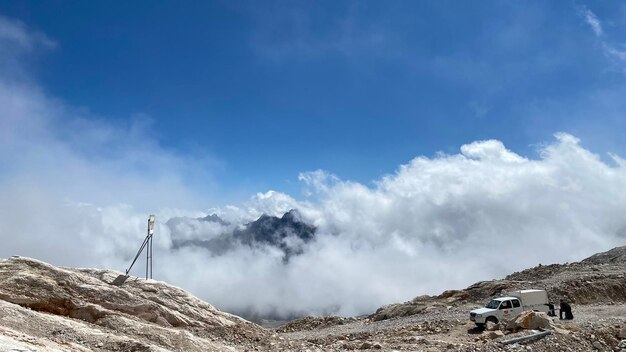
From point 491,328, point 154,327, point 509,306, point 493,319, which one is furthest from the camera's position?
point 509,306

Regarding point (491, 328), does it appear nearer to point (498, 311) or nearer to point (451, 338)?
point (451, 338)

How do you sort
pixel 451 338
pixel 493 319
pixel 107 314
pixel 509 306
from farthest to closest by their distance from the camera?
1. pixel 509 306
2. pixel 493 319
3. pixel 451 338
4. pixel 107 314

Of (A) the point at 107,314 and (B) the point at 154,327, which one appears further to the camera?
(A) the point at 107,314

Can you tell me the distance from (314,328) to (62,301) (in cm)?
2346

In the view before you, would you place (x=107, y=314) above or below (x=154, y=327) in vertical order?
above

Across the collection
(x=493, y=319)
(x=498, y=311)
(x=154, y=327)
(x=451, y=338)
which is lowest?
(x=451, y=338)

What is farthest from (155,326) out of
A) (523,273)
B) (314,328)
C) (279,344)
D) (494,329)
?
(523,273)

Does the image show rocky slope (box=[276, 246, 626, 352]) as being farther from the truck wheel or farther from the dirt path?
the truck wheel

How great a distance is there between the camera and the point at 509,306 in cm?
3166

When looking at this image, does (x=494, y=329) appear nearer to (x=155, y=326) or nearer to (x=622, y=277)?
(x=155, y=326)

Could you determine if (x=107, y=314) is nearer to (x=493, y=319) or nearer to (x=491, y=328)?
(x=491, y=328)

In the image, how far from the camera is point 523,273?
5597 cm

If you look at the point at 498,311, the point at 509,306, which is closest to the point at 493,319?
the point at 498,311

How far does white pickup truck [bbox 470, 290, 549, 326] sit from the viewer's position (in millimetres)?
29822
